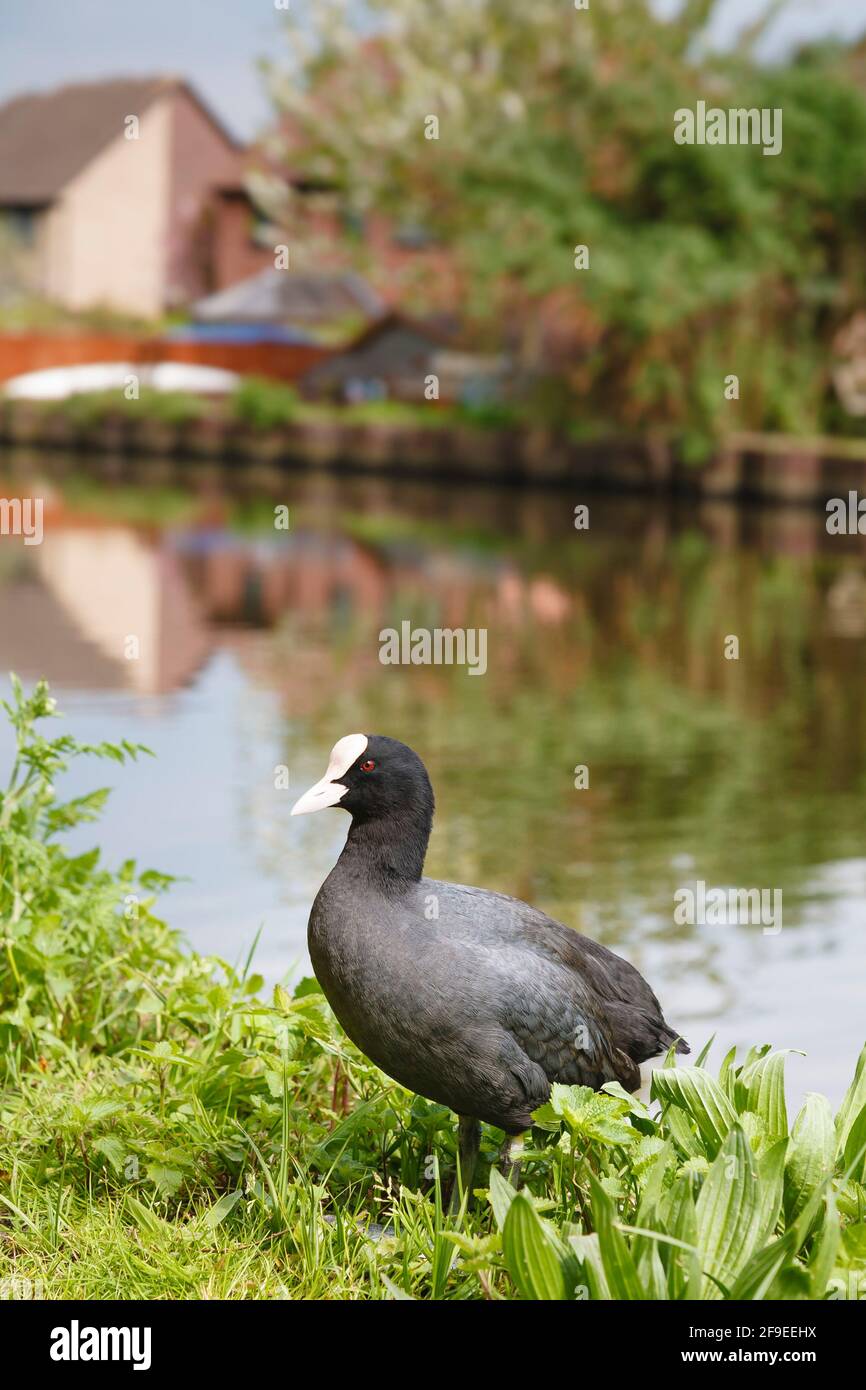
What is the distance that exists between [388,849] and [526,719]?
7525 mm

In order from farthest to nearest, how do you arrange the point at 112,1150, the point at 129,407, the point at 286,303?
the point at 286,303 < the point at 129,407 < the point at 112,1150

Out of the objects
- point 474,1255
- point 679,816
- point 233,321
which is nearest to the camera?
point 474,1255

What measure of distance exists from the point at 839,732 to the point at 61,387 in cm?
3596

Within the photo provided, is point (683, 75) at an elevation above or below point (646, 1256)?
above

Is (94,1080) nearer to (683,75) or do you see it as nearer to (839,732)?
(839,732)

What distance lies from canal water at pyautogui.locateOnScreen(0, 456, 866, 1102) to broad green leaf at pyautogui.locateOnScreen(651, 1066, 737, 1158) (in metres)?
1.65

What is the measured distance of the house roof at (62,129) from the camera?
5816 cm

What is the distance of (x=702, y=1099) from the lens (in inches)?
130

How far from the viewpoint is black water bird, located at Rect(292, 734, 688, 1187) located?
10.3 feet

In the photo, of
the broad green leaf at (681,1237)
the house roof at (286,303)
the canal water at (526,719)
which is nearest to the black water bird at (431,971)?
the broad green leaf at (681,1237)

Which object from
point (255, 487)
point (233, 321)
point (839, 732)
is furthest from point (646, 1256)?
point (233, 321)

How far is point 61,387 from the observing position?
43.8 meters

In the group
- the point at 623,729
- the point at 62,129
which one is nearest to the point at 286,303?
the point at 62,129

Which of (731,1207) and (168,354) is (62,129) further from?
(731,1207)
